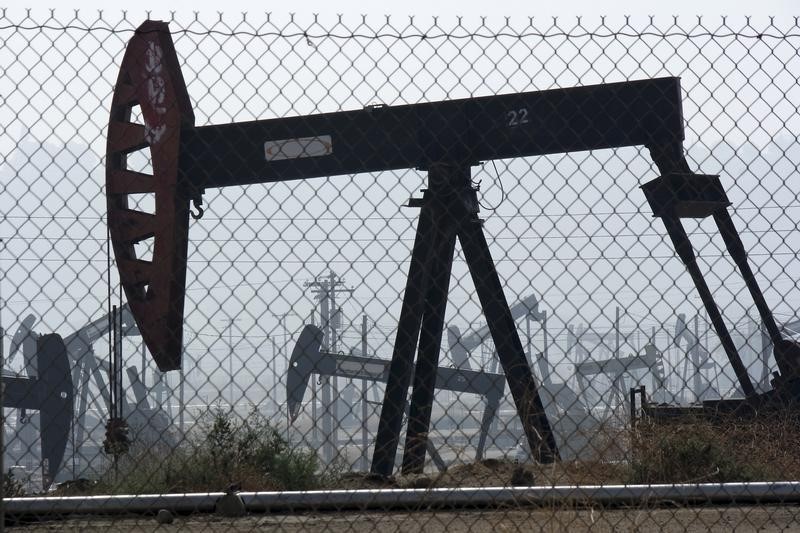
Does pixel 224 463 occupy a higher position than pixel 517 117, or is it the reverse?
pixel 517 117

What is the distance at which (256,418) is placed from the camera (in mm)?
7645

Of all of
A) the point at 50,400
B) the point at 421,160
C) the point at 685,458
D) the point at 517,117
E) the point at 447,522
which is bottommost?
the point at 447,522

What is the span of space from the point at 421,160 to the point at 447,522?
13.1ft

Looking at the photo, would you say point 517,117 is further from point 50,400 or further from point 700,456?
point 50,400

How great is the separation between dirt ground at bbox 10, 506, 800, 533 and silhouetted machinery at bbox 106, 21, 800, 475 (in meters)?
1.89

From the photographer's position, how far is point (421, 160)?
8719 millimetres

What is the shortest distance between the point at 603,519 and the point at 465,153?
397cm

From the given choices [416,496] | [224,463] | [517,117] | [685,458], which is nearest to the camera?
[416,496]

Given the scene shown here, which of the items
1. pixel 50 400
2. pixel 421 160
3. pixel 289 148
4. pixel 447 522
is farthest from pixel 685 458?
pixel 50 400

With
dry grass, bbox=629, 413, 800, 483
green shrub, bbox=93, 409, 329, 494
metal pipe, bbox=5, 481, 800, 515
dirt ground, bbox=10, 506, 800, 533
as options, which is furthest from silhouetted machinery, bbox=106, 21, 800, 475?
metal pipe, bbox=5, 481, 800, 515

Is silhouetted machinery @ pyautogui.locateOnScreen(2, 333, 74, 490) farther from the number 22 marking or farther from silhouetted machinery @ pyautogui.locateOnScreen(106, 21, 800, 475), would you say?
the number 22 marking

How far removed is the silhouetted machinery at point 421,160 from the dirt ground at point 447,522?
189cm

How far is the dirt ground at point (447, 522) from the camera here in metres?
5.01

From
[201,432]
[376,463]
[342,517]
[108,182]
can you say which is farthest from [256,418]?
[108,182]
